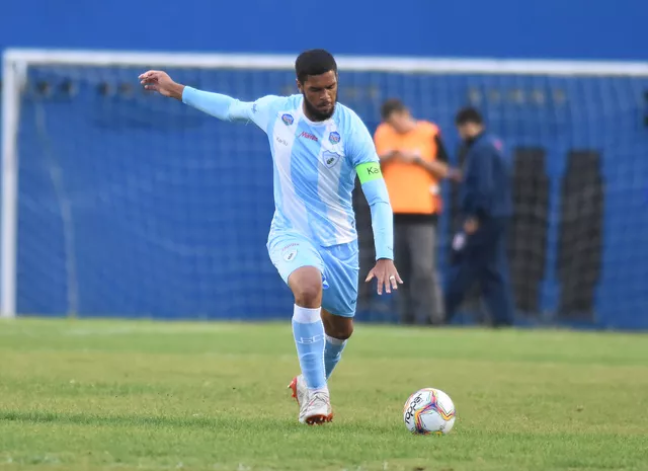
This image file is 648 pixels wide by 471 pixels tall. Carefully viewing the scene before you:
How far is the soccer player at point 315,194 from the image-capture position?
7414 mm

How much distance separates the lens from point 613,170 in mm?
18125

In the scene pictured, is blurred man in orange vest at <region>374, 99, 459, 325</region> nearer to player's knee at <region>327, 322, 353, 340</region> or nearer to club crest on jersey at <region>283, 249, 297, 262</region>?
player's knee at <region>327, 322, 353, 340</region>

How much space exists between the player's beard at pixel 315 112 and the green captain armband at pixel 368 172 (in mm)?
321

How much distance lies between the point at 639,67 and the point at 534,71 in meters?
1.36

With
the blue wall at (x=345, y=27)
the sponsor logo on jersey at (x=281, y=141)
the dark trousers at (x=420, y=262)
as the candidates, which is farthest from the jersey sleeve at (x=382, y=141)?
the sponsor logo on jersey at (x=281, y=141)

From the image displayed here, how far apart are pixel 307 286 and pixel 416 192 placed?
942 centimetres


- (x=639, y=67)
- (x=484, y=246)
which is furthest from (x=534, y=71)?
(x=484, y=246)

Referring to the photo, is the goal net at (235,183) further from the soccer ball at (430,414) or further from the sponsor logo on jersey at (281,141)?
the soccer ball at (430,414)

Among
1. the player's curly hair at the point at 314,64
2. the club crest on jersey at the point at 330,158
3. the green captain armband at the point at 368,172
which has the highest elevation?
the player's curly hair at the point at 314,64

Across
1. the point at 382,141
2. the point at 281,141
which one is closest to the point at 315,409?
the point at 281,141

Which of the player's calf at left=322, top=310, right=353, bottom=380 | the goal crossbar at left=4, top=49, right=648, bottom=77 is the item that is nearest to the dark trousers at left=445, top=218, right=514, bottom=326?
the goal crossbar at left=4, top=49, right=648, bottom=77

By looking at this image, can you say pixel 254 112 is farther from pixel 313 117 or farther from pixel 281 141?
pixel 313 117

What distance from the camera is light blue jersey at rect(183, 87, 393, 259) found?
7.67 m

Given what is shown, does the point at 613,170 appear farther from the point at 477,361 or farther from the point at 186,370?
the point at 186,370
